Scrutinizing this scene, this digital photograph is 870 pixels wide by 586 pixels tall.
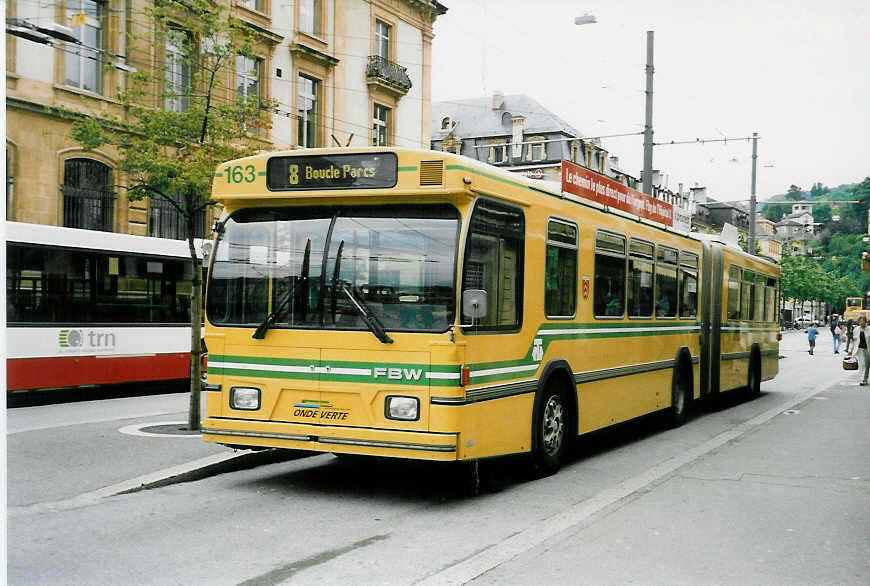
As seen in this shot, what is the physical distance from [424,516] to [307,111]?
2611 centimetres

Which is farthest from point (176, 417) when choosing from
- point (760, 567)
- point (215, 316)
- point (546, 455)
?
point (760, 567)

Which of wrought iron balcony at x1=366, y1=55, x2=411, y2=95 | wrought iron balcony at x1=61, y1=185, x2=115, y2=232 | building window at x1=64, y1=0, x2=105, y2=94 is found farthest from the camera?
wrought iron balcony at x1=366, y1=55, x2=411, y2=95

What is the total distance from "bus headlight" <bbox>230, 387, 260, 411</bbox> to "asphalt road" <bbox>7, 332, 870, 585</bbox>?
2.40 feet

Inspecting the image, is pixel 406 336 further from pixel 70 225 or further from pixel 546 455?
pixel 70 225

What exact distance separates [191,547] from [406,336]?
2.31m

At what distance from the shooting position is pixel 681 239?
14.4 metres

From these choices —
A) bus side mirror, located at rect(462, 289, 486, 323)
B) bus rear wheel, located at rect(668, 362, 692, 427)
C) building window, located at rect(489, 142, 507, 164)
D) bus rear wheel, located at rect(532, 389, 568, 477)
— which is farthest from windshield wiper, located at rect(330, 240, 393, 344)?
building window, located at rect(489, 142, 507, 164)

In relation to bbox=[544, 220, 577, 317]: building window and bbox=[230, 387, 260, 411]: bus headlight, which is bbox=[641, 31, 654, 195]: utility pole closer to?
bbox=[544, 220, 577, 317]: building window

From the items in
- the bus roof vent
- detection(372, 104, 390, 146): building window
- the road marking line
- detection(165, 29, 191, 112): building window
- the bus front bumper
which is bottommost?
the road marking line

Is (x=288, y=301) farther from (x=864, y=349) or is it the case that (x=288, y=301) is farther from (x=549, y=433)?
(x=864, y=349)

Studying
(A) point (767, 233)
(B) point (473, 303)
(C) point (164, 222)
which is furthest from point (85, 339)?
(A) point (767, 233)

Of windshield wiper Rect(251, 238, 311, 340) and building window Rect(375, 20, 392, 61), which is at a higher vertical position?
building window Rect(375, 20, 392, 61)

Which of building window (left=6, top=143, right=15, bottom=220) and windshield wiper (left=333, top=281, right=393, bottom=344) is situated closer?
windshield wiper (left=333, top=281, right=393, bottom=344)

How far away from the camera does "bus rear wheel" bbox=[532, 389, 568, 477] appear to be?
9.08m
